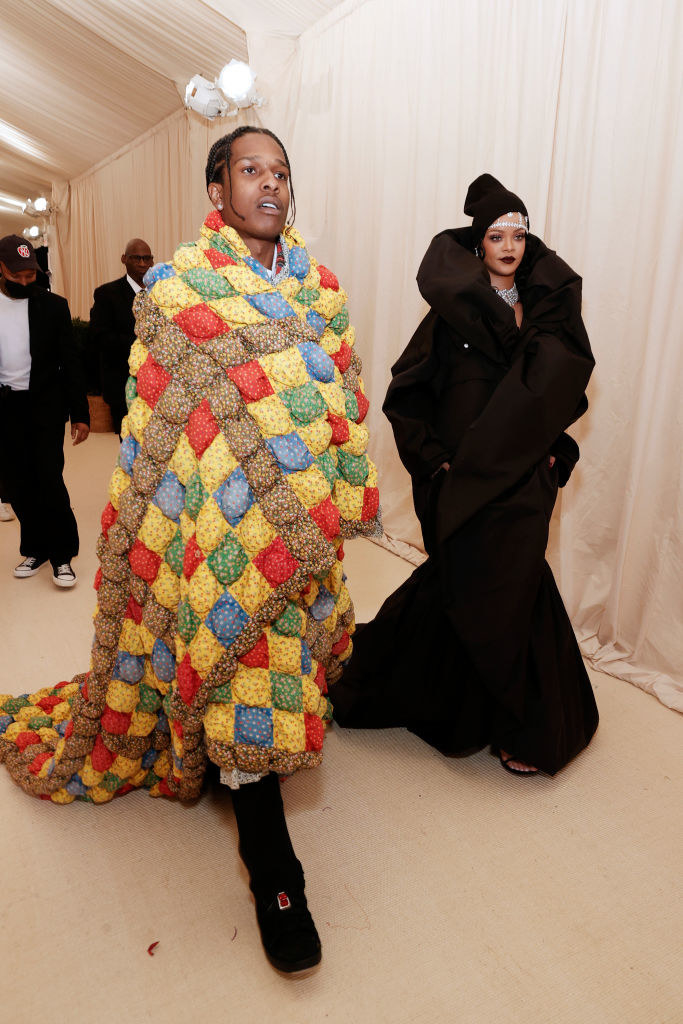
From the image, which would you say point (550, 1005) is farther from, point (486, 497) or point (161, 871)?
point (486, 497)

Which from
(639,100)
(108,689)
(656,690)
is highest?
(639,100)

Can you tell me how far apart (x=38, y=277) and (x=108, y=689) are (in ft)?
7.45

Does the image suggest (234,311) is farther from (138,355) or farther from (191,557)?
(191,557)

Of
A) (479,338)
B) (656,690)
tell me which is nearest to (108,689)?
(479,338)

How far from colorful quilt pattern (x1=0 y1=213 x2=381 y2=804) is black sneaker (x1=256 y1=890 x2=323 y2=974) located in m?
0.27

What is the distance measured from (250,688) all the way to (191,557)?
27cm

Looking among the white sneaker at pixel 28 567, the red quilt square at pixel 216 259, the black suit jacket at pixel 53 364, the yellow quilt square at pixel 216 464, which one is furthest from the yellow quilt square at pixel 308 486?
the white sneaker at pixel 28 567

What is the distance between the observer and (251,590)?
4.28 ft

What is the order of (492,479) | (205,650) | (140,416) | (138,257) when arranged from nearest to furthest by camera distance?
(205,650) < (140,416) < (492,479) < (138,257)

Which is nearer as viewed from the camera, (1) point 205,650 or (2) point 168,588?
(1) point 205,650

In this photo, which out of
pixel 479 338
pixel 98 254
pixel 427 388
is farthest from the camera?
pixel 98 254

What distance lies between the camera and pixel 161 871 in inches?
62.9

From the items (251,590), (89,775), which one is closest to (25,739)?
(89,775)

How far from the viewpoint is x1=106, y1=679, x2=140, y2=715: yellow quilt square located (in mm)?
1580
